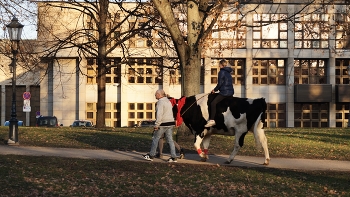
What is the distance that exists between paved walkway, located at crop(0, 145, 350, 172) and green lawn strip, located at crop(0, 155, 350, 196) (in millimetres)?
935

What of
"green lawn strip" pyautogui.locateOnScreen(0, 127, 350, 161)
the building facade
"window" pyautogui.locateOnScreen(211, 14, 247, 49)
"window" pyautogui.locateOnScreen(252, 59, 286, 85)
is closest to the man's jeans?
"green lawn strip" pyautogui.locateOnScreen(0, 127, 350, 161)

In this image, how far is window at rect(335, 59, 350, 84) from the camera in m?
59.2

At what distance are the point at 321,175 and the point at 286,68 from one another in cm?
4603

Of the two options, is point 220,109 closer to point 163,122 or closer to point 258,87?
point 163,122

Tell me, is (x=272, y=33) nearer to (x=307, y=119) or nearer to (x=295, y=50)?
(x=295, y=50)

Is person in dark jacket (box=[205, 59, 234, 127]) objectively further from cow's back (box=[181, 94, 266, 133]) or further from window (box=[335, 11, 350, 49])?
window (box=[335, 11, 350, 49])

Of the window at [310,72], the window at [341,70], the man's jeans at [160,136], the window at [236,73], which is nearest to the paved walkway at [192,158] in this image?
the man's jeans at [160,136]

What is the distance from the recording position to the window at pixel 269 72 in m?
58.8

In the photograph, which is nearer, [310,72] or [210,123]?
[210,123]

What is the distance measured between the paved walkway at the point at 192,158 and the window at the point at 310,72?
42895 mm

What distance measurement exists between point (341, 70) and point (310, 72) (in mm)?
3012

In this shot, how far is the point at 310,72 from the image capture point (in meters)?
59.3

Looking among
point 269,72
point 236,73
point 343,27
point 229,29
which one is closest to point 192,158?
point 229,29

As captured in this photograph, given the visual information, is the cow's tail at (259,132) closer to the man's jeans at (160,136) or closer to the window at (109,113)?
the man's jeans at (160,136)
